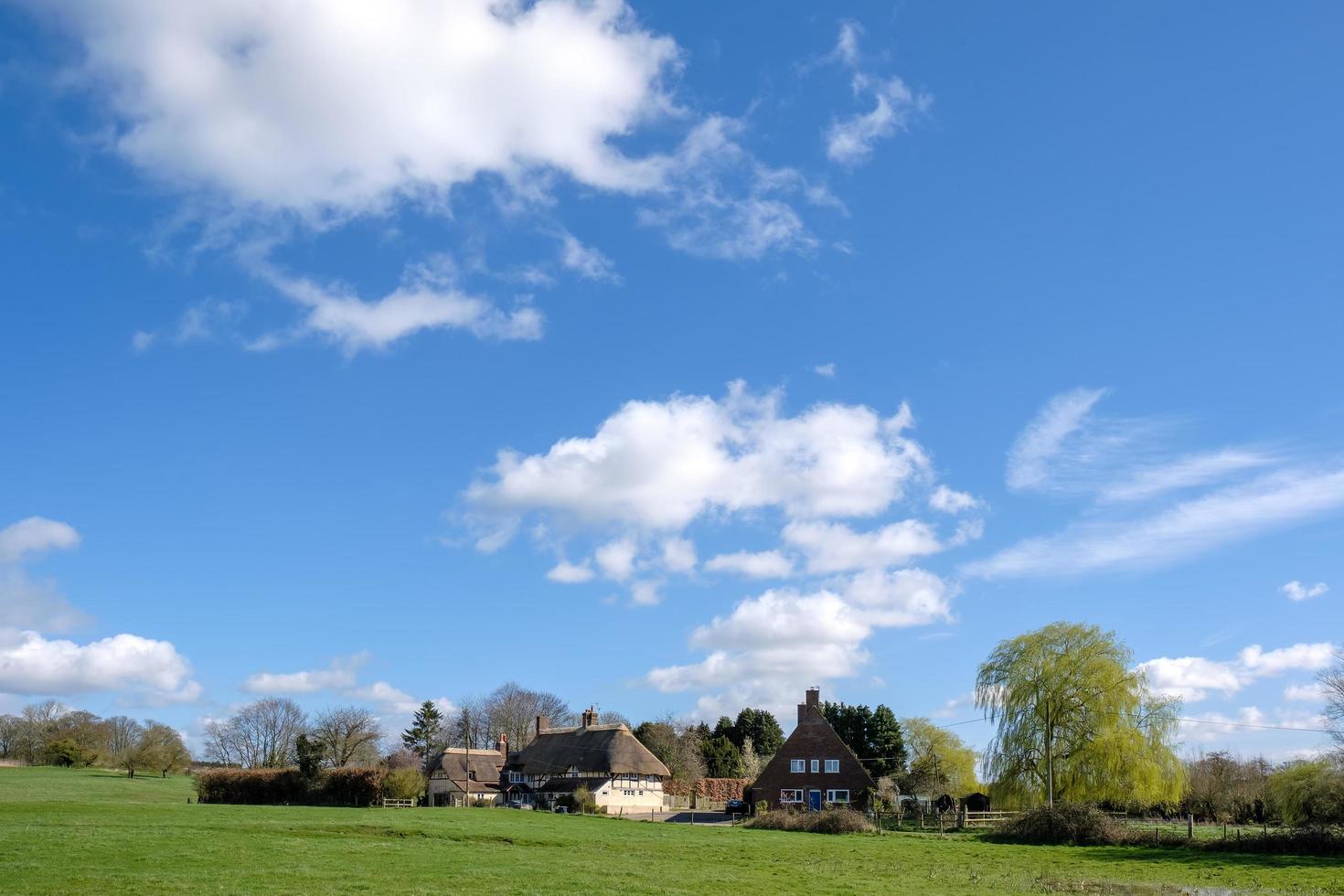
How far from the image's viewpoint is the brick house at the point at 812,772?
6606 cm

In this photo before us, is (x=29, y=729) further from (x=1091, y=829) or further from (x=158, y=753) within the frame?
(x=1091, y=829)

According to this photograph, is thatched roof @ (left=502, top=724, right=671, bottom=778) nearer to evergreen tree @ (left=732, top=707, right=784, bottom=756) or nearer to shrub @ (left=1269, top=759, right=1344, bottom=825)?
evergreen tree @ (left=732, top=707, right=784, bottom=756)

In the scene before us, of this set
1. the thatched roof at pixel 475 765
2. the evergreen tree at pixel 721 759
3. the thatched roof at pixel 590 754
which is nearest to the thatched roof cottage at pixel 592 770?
the thatched roof at pixel 590 754

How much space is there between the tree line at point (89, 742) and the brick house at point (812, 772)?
69365mm

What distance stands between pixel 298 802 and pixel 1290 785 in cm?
6030

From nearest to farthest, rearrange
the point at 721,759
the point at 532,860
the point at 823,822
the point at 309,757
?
the point at 532,860 < the point at 823,822 < the point at 309,757 < the point at 721,759

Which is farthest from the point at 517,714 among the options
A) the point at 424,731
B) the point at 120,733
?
the point at 120,733

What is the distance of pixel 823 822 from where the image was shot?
165ft

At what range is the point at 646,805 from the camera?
262 ft

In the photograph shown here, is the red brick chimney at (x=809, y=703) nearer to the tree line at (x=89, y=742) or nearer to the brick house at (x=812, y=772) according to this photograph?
the brick house at (x=812, y=772)

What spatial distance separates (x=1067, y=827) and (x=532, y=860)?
2414cm

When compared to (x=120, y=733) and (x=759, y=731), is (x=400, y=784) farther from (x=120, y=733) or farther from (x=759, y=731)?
(x=120, y=733)

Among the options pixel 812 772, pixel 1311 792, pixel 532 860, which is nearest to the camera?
pixel 532 860

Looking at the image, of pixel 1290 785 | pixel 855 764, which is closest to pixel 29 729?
pixel 855 764
